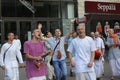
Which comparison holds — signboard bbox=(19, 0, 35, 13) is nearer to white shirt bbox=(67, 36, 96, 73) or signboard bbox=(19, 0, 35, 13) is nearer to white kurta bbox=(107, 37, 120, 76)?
white kurta bbox=(107, 37, 120, 76)

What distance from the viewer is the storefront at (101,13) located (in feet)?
99.2

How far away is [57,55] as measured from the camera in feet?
42.1

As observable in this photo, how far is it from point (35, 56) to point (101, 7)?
22.0 m

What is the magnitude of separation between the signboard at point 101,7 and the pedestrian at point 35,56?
68.2 ft

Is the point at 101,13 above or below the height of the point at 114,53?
above

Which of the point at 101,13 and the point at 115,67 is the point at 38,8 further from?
the point at 115,67

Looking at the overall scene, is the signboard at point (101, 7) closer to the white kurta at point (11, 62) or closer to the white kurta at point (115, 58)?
the white kurta at point (115, 58)

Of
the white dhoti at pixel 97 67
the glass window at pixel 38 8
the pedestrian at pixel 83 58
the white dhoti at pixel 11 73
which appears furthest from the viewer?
the glass window at pixel 38 8

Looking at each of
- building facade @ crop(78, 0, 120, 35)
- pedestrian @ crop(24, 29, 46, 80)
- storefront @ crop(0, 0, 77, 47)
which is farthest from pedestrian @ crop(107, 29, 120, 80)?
building facade @ crop(78, 0, 120, 35)

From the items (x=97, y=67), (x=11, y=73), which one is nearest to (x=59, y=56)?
(x=97, y=67)

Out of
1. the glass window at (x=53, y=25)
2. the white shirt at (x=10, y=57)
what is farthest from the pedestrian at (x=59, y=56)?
the glass window at (x=53, y=25)

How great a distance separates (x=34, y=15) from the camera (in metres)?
27.6

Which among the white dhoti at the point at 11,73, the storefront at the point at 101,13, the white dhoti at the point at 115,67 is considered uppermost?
the storefront at the point at 101,13

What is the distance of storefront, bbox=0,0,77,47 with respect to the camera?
26.3 metres
